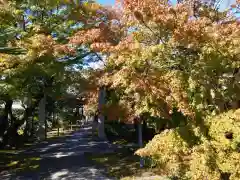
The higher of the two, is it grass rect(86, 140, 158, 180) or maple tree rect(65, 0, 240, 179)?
maple tree rect(65, 0, 240, 179)

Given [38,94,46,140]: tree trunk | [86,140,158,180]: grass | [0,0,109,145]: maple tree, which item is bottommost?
[86,140,158,180]: grass

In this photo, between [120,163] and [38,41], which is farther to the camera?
[120,163]

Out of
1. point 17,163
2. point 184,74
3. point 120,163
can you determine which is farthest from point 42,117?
point 184,74

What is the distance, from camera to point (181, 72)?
8039 mm

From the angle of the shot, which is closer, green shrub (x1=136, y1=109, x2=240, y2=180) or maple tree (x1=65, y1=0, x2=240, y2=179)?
green shrub (x1=136, y1=109, x2=240, y2=180)

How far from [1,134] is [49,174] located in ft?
34.7

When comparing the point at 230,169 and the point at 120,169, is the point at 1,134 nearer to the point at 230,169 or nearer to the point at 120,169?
the point at 120,169

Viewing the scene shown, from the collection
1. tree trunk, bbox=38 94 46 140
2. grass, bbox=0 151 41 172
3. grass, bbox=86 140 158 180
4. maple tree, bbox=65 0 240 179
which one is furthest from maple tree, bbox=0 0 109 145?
tree trunk, bbox=38 94 46 140

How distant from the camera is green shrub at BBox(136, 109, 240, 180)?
23.1 feet

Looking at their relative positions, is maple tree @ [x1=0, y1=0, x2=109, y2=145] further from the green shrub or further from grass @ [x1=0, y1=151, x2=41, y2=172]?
the green shrub

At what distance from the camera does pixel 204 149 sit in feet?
23.7

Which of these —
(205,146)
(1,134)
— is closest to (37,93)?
(1,134)

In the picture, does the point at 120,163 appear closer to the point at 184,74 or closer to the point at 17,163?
the point at 17,163

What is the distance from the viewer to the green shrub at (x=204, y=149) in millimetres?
7027
